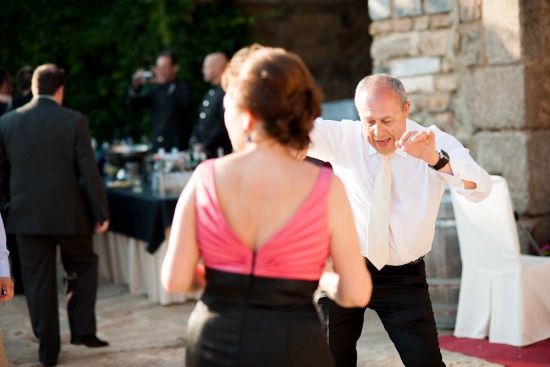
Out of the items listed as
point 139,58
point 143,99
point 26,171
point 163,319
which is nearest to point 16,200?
point 26,171

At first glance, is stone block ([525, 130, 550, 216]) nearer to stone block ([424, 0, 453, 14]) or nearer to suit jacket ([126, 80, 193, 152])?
stone block ([424, 0, 453, 14])

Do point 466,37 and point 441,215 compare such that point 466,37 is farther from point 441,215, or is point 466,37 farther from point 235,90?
point 235,90

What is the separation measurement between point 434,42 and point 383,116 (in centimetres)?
282

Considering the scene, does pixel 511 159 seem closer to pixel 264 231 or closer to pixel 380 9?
pixel 380 9

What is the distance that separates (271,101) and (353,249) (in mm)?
431

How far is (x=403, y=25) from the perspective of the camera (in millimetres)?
5574

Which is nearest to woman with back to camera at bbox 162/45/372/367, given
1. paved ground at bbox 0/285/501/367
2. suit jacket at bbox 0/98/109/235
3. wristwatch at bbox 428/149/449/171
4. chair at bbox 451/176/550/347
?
wristwatch at bbox 428/149/449/171

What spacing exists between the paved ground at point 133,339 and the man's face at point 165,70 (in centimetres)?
242

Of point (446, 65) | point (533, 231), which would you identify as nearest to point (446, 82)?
point (446, 65)

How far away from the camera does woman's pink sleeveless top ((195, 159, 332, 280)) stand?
1886mm

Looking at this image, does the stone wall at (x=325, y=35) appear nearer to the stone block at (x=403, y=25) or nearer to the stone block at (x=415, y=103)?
the stone block at (x=403, y=25)

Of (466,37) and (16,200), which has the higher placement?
(466,37)

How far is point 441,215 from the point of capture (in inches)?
180

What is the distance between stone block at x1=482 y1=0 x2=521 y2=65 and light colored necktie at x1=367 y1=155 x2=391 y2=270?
241cm
